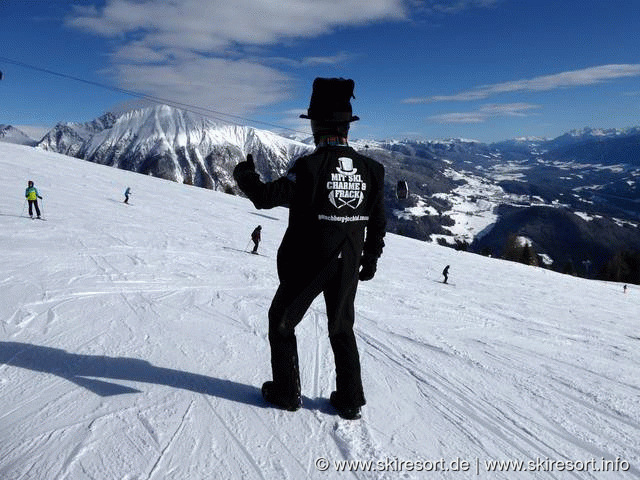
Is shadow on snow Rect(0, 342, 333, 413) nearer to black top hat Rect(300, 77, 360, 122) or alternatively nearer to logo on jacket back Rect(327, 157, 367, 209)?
logo on jacket back Rect(327, 157, 367, 209)

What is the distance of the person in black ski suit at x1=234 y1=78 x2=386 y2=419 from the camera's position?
2.98m

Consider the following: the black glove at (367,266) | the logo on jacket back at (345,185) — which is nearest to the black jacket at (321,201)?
the logo on jacket back at (345,185)

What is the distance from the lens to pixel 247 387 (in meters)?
3.73

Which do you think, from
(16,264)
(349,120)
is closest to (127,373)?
(349,120)

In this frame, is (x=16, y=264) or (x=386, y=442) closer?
(x=386, y=442)

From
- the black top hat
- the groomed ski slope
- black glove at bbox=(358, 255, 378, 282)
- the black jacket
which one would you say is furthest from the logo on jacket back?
the groomed ski slope

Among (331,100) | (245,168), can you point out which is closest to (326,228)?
(245,168)

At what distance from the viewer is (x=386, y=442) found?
3033 mm

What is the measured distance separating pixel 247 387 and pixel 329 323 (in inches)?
44.6

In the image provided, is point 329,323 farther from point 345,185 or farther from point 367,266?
point 345,185

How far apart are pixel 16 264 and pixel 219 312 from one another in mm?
A: 5186

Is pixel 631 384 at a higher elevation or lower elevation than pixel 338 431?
lower

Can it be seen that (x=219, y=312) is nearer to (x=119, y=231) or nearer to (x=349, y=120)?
(x=349, y=120)

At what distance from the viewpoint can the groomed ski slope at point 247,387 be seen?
2.75m
